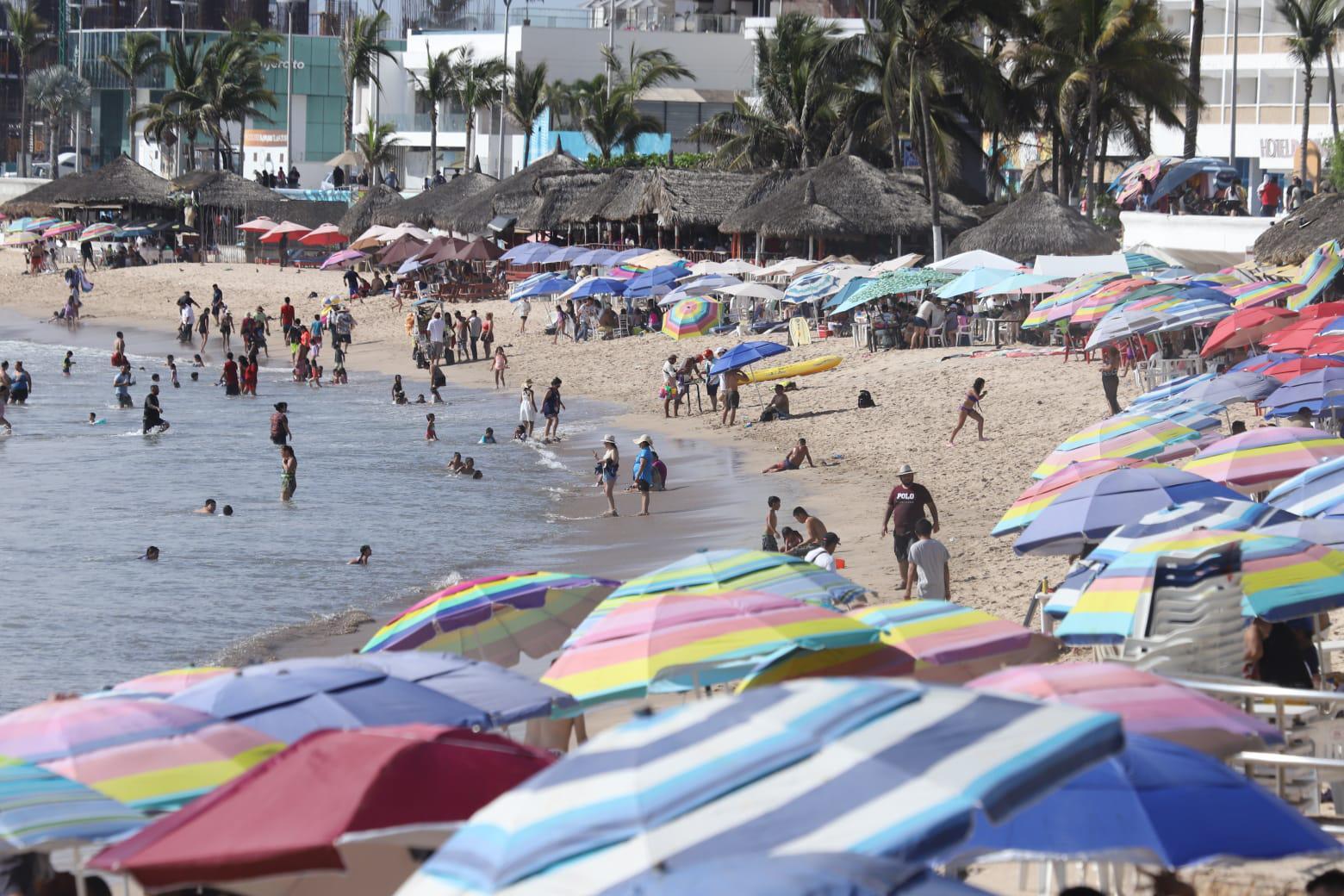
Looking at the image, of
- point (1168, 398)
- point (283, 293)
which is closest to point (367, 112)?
point (283, 293)

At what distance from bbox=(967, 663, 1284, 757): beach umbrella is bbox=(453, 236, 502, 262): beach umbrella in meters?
38.2

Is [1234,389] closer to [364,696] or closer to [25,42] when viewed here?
[364,696]

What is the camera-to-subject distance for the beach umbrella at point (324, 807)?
183 inches

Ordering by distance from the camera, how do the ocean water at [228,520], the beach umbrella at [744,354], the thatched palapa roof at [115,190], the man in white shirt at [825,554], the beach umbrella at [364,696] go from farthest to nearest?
the thatched palapa roof at [115,190]
the beach umbrella at [744,354]
the ocean water at [228,520]
the man in white shirt at [825,554]
the beach umbrella at [364,696]

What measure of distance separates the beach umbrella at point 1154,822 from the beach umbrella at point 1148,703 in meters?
0.60

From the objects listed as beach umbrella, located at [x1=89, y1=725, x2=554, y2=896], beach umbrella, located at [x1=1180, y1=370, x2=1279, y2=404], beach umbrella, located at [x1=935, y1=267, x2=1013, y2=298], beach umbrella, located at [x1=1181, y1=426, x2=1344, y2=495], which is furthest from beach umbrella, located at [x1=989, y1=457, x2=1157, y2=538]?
beach umbrella, located at [x1=935, y1=267, x2=1013, y2=298]

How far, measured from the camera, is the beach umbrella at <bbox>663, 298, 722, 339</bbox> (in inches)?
1225

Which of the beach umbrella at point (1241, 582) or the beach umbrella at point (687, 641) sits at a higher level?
the beach umbrella at point (1241, 582)

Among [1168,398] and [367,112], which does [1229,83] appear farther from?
[367,112]

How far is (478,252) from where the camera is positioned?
43250 millimetres

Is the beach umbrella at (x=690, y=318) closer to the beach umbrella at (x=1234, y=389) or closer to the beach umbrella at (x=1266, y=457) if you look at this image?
the beach umbrella at (x=1234, y=389)

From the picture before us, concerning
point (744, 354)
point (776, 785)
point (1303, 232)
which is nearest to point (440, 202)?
point (744, 354)

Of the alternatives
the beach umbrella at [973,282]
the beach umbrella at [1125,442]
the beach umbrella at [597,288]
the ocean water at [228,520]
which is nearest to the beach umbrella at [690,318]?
the ocean water at [228,520]

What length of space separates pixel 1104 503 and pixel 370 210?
Result: 147ft
